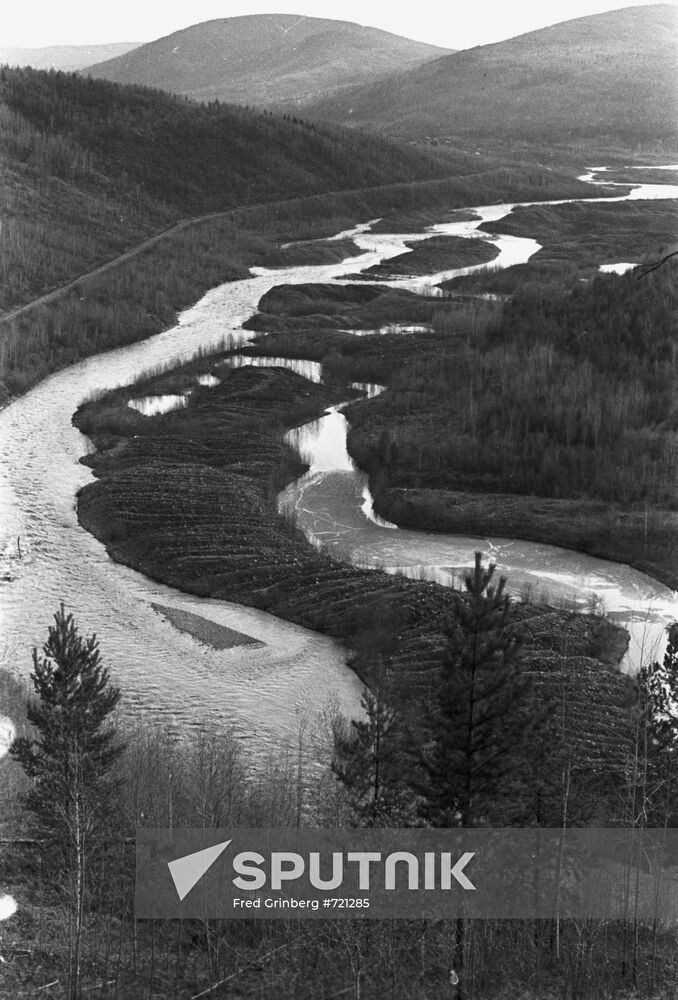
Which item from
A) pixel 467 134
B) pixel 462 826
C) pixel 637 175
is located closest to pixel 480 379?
pixel 462 826

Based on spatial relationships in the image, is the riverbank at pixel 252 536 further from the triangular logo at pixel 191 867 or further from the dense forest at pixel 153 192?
the dense forest at pixel 153 192

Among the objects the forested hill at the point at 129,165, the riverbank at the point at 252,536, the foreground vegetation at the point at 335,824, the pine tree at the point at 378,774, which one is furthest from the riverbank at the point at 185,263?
the pine tree at the point at 378,774

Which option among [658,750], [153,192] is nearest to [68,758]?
[658,750]

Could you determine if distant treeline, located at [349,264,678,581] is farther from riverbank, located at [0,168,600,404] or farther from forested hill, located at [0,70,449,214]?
forested hill, located at [0,70,449,214]

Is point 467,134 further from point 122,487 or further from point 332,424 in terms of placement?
point 122,487

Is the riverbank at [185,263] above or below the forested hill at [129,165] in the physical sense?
below
